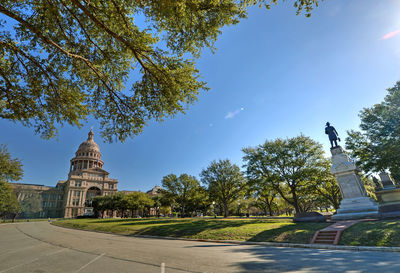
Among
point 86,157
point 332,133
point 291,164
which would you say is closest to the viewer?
point 332,133

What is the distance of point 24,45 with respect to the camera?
8.00 m

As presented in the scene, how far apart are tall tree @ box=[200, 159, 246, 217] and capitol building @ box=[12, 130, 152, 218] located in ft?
182

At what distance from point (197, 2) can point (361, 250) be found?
1205cm

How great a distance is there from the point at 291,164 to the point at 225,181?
16.2 m

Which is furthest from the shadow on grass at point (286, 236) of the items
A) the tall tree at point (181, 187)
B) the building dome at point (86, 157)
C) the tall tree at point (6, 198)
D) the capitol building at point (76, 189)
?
the building dome at point (86, 157)

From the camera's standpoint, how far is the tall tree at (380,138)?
1744cm

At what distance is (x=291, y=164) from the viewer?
26.3 m

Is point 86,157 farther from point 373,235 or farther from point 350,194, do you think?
point 373,235

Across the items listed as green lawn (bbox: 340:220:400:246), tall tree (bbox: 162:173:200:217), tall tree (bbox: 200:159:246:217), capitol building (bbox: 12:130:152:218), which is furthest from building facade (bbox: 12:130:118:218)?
green lawn (bbox: 340:220:400:246)

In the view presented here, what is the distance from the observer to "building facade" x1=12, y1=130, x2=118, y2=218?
76.4m

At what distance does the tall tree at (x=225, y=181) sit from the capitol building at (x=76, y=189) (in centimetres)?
5535

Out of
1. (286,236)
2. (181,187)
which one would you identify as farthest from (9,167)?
(286,236)

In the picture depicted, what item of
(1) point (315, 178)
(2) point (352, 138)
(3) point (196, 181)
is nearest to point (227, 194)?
(3) point (196, 181)

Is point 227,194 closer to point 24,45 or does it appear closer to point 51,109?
point 51,109
